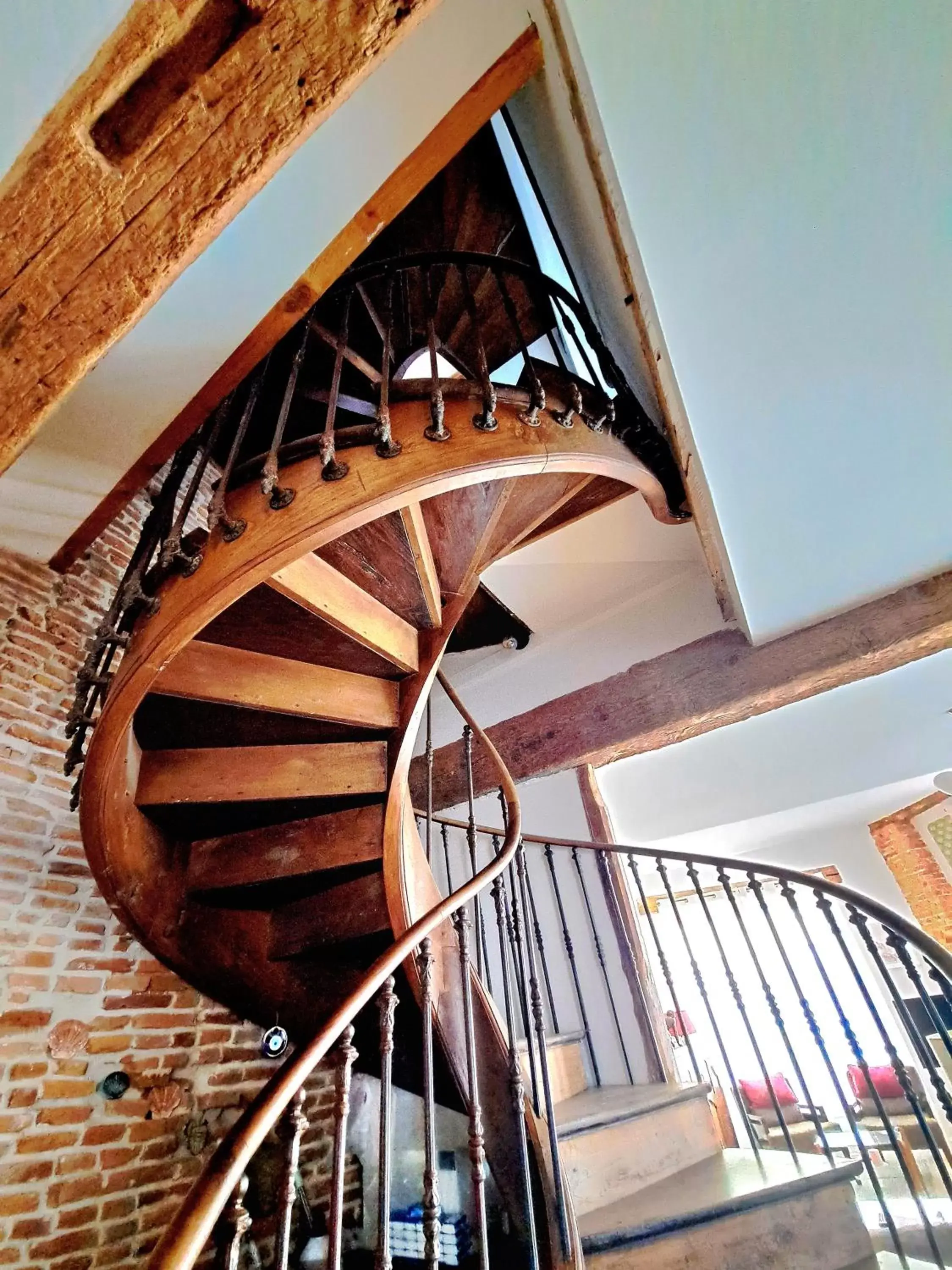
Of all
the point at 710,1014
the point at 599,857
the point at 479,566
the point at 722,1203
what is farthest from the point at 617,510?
the point at 722,1203

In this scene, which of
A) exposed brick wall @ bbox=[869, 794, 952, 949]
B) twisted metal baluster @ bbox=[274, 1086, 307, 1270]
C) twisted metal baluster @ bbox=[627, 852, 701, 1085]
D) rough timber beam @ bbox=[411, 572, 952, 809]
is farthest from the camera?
exposed brick wall @ bbox=[869, 794, 952, 949]

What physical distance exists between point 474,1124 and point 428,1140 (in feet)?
0.53

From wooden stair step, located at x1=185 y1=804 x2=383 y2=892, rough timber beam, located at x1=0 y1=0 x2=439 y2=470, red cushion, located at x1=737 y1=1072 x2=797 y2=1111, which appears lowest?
red cushion, located at x1=737 y1=1072 x2=797 y2=1111

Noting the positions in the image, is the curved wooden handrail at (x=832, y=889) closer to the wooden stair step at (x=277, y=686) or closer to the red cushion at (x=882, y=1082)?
the wooden stair step at (x=277, y=686)

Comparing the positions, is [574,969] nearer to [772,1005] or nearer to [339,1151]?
[772,1005]

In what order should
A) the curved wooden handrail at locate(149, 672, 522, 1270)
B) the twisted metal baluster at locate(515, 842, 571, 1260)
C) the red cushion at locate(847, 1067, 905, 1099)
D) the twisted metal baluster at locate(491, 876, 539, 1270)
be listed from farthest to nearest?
the red cushion at locate(847, 1067, 905, 1099) → the twisted metal baluster at locate(515, 842, 571, 1260) → the twisted metal baluster at locate(491, 876, 539, 1270) → the curved wooden handrail at locate(149, 672, 522, 1270)

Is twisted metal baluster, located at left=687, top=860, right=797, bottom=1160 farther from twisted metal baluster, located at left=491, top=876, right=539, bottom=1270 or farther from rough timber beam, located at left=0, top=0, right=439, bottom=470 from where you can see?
rough timber beam, located at left=0, top=0, right=439, bottom=470

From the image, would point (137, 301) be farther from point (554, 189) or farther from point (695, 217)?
point (554, 189)

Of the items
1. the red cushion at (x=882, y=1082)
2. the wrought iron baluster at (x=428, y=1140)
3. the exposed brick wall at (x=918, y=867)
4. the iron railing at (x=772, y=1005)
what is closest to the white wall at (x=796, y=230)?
the iron railing at (x=772, y=1005)

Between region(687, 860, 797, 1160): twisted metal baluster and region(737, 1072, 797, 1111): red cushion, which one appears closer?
region(687, 860, 797, 1160): twisted metal baluster

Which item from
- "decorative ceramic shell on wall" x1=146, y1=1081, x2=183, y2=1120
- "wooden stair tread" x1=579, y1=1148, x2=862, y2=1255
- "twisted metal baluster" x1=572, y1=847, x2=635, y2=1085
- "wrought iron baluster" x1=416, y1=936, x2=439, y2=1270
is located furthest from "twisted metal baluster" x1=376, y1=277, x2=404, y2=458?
"decorative ceramic shell on wall" x1=146, y1=1081, x2=183, y2=1120

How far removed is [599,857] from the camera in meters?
3.08

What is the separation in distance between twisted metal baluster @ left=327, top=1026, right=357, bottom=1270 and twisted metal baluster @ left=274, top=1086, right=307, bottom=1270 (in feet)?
0.24

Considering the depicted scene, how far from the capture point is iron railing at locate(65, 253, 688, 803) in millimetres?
1510
